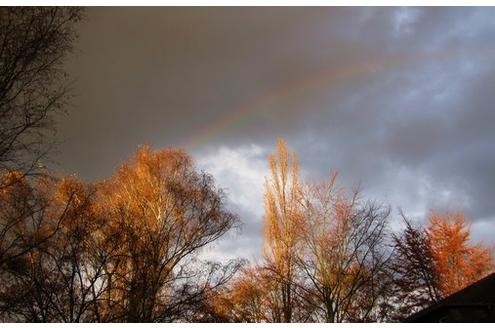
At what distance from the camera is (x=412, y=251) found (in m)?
25.6

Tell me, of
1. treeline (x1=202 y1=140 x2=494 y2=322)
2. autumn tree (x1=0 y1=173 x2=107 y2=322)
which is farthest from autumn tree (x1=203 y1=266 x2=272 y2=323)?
autumn tree (x1=0 y1=173 x2=107 y2=322)

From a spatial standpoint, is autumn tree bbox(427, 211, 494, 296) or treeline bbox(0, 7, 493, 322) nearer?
treeline bbox(0, 7, 493, 322)

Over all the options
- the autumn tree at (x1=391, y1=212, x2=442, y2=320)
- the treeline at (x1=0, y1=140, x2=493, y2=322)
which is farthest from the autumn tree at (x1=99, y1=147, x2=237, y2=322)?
the autumn tree at (x1=391, y1=212, x2=442, y2=320)

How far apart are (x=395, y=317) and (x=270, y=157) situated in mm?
9316

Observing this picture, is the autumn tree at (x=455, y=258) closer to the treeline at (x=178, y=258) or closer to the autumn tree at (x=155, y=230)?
the treeline at (x=178, y=258)

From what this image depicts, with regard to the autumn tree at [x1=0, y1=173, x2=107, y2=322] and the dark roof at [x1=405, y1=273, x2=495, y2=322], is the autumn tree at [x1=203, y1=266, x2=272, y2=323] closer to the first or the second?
the dark roof at [x1=405, y1=273, x2=495, y2=322]

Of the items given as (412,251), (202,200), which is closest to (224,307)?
(202,200)

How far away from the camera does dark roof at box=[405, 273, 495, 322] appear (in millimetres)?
14024

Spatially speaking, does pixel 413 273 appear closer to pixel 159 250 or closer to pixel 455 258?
pixel 455 258

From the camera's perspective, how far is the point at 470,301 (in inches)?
571

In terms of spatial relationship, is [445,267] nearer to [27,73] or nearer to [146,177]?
[146,177]

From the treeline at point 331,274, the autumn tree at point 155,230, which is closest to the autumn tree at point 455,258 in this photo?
the treeline at point 331,274

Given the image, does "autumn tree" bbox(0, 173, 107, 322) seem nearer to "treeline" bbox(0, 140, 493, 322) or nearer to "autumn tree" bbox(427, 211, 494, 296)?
"treeline" bbox(0, 140, 493, 322)

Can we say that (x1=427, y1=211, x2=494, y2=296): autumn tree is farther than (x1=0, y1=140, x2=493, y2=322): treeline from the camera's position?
Yes
